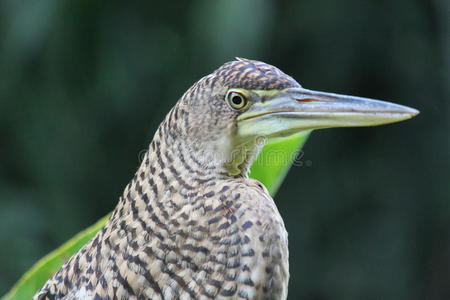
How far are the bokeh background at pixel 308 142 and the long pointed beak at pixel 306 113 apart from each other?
6.77ft

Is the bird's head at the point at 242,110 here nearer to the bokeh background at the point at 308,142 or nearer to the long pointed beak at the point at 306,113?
the long pointed beak at the point at 306,113

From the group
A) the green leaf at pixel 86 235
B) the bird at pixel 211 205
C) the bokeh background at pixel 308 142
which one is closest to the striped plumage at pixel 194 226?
the bird at pixel 211 205

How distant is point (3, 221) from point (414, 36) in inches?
102

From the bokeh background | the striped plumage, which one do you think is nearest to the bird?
the striped plumage

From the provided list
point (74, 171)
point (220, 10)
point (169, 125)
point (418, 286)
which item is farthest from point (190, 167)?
point (418, 286)

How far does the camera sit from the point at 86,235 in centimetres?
199

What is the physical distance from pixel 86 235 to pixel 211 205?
0.45m

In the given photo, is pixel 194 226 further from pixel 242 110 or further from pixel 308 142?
pixel 308 142

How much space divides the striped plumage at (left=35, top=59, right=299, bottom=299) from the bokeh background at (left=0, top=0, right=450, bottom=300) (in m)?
2.05

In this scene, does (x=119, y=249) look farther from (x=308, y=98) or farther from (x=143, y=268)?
(x=308, y=98)

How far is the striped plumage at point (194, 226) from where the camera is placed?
1646 mm

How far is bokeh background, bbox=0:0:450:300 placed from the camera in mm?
4113

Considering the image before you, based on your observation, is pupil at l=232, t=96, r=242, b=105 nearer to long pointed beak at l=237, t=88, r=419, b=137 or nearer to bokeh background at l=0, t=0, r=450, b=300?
long pointed beak at l=237, t=88, r=419, b=137

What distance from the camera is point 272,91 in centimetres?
176
